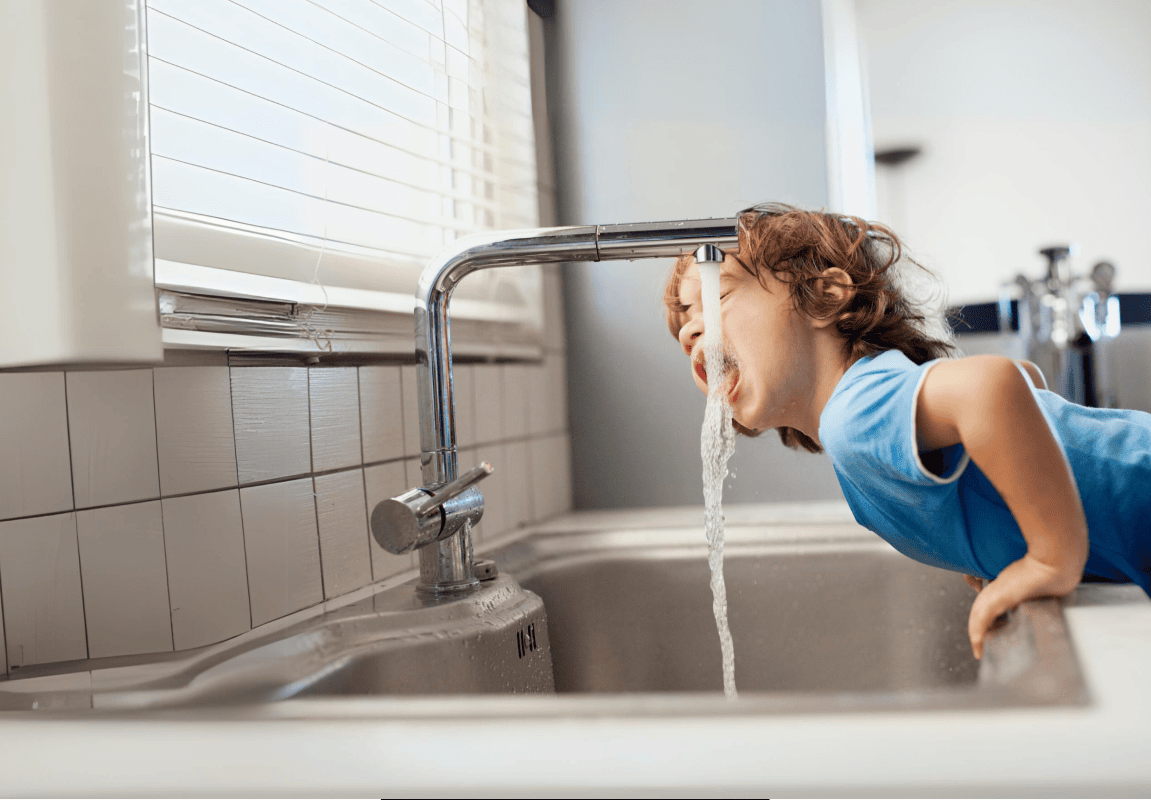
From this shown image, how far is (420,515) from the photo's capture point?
623 mm

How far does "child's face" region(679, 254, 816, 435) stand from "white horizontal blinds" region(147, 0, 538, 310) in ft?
1.11

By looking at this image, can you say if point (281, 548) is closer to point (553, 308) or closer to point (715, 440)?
point (715, 440)

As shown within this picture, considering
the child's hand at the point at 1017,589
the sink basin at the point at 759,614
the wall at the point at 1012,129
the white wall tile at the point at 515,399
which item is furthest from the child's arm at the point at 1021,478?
the wall at the point at 1012,129

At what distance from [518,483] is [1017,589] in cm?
77

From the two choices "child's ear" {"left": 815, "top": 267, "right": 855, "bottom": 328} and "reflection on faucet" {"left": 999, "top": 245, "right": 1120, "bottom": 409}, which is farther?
"reflection on faucet" {"left": 999, "top": 245, "right": 1120, "bottom": 409}

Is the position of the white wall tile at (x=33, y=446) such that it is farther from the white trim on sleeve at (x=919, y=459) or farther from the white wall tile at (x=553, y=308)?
the white wall tile at (x=553, y=308)

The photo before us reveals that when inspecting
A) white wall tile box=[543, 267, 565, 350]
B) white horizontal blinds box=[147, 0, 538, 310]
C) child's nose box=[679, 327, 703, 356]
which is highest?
white horizontal blinds box=[147, 0, 538, 310]

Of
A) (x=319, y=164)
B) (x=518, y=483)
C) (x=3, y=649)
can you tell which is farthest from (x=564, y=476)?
(x=3, y=649)

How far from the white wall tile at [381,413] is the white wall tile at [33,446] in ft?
1.04

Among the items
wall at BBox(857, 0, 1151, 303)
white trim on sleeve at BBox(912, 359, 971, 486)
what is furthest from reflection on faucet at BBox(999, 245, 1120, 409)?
white trim on sleeve at BBox(912, 359, 971, 486)

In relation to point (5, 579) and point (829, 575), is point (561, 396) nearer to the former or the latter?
point (829, 575)

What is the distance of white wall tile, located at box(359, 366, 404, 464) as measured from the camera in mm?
879

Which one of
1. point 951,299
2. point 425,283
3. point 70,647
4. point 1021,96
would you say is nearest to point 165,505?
point 70,647

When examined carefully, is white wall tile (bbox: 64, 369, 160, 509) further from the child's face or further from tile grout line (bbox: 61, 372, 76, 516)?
the child's face
